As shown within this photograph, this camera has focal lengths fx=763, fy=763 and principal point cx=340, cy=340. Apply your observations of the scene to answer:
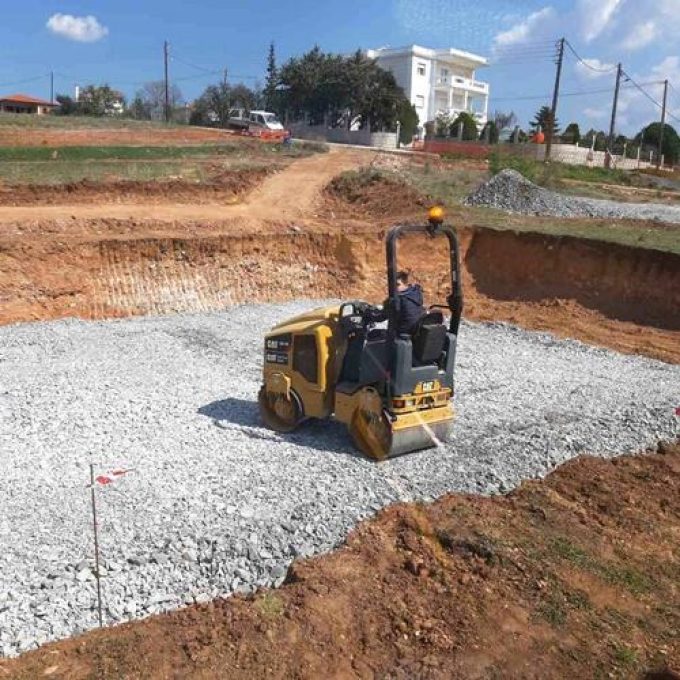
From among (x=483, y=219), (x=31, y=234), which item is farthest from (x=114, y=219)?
(x=483, y=219)

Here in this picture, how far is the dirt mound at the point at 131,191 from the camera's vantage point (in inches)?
797

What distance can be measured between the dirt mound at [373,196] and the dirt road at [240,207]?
673 mm

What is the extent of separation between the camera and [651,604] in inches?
228

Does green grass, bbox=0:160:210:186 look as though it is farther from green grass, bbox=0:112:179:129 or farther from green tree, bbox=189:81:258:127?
green tree, bbox=189:81:258:127

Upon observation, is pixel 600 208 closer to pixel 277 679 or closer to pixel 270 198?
pixel 270 198

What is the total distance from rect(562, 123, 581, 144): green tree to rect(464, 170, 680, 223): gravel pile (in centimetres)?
4384

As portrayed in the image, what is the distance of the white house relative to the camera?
265ft

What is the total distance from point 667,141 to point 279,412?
64546mm

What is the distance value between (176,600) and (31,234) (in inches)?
516

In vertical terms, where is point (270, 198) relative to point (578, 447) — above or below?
above

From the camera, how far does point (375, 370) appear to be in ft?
25.3

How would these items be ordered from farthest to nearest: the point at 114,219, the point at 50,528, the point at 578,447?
the point at 114,219 < the point at 578,447 < the point at 50,528

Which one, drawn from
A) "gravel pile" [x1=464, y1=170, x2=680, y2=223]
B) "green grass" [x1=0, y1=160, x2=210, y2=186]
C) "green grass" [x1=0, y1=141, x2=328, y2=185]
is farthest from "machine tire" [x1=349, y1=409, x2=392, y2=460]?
"gravel pile" [x1=464, y1=170, x2=680, y2=223]

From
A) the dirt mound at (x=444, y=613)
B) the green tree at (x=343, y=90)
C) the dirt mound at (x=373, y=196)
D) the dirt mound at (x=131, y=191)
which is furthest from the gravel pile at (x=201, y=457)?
the green tree at (x=343, y=90)
